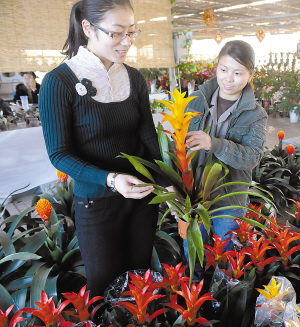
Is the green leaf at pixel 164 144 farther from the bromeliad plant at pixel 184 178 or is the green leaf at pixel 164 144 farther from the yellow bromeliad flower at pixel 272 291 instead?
the yellow bromeliad flower at pixel 272 291

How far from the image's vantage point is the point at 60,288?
1690 millimetres

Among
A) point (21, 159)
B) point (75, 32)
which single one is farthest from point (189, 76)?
point (75, 32)

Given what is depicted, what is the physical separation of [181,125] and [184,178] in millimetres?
227

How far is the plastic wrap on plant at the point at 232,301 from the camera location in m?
1.07

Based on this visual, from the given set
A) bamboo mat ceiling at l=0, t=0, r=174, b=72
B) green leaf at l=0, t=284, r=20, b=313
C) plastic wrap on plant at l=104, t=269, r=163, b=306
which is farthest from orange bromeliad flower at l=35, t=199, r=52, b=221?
bamboo mat ceiling at l=0, t=0, r=174, b=72

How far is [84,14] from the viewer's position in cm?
100

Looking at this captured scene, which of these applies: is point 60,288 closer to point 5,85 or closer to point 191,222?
point 191,222

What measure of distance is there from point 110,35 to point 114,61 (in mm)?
88

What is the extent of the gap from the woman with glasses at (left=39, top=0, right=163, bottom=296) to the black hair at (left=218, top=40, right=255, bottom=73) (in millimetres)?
390

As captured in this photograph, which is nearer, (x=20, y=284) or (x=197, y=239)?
(x=197, y=239)

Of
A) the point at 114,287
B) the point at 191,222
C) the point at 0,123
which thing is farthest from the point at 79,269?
the point at 0,123

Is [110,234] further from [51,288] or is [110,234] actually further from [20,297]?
[20,297]

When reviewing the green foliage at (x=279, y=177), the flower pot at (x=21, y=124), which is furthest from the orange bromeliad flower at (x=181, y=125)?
the flower pot at (x=21, y=124)

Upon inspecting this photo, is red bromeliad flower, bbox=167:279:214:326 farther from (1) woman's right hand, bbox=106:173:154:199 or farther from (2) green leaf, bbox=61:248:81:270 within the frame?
(2) green leaf, bbox=61:248:81:270
